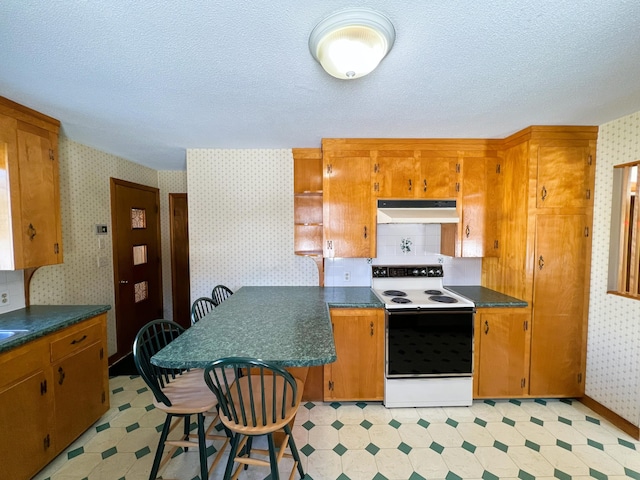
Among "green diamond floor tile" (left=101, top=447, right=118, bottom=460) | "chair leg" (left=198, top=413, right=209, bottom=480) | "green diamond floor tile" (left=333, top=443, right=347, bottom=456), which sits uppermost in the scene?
"chair leg" (left=198, top=413, right=209, bottom=480)

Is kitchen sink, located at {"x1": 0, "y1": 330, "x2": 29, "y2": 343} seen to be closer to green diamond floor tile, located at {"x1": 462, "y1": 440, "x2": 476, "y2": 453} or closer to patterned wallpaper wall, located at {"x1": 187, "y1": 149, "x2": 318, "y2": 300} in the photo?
patterned wallpaper wall, located at {"x1": 187, "y1": 149, "x2": 318, "y2": 300}

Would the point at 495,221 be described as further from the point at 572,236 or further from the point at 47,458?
the point at 47,458

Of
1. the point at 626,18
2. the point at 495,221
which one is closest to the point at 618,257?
the point at 495,221

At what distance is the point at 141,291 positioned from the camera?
3.52 m

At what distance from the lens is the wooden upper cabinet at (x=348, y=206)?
2.58 meters

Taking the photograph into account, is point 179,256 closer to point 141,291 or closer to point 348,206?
point 141,291

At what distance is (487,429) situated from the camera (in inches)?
82.4

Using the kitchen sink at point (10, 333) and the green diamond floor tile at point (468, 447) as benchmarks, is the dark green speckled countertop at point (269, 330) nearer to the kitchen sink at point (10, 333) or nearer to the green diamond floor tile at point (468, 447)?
the kitchen sink at point (10, 333)

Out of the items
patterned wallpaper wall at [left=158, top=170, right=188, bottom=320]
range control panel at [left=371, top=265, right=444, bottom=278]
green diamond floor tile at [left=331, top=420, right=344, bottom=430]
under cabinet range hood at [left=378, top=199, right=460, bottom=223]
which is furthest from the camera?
patterned wallpaper wall at [left=158, top=170, right=188, bottom=320]

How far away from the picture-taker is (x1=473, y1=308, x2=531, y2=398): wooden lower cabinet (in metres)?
2.36

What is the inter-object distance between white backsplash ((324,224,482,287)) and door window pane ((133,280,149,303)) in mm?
2496

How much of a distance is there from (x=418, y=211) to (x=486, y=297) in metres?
1.03

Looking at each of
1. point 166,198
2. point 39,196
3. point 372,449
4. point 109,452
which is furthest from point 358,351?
point 166,198

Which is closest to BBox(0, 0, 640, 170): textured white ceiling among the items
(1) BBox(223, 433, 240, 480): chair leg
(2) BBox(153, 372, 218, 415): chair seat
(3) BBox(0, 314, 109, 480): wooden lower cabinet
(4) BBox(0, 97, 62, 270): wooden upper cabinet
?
(4) BBox(0, 97, 62, 270): wooden upper cabinet
